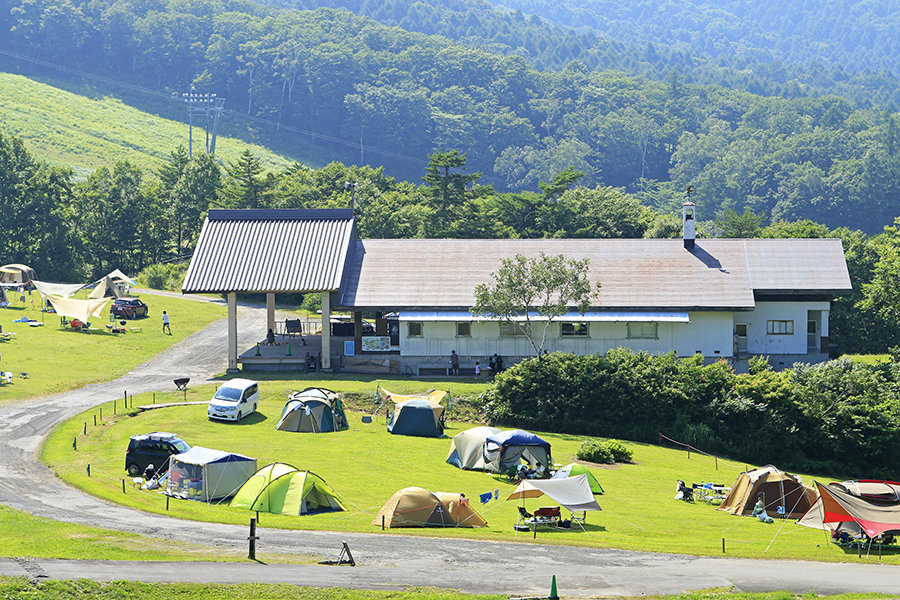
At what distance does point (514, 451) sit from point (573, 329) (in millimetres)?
18207

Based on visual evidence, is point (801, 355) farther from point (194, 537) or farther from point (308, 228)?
point (194, 537)

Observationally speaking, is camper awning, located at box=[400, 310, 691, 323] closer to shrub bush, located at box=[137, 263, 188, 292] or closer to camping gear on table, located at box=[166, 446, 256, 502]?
camping gear on table, located at box=[166, 446, 256, 502]

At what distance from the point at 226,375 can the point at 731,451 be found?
26.9 metres

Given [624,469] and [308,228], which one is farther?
[308,228]

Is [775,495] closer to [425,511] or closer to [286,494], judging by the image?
[425,511]

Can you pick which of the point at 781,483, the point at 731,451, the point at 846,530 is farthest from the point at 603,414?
the point at 846,530

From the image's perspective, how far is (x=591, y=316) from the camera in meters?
50.7

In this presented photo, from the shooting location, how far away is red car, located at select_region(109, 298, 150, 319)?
63.7m

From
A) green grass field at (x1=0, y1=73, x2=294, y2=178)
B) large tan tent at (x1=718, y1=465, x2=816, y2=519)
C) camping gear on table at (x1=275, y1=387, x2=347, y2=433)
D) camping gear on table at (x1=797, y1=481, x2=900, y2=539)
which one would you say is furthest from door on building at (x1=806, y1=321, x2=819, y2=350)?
green grass field at (x1=0, y1=73, x2=294, y2=178)

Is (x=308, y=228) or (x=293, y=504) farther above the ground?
(x=308, y=228)

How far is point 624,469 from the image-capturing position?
37.1 meters

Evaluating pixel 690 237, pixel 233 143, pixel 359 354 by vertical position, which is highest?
pixel 233 143

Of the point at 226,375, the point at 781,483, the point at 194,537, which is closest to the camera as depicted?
the point at 194,537

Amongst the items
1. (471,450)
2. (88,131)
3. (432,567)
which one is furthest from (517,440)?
(88,131)
